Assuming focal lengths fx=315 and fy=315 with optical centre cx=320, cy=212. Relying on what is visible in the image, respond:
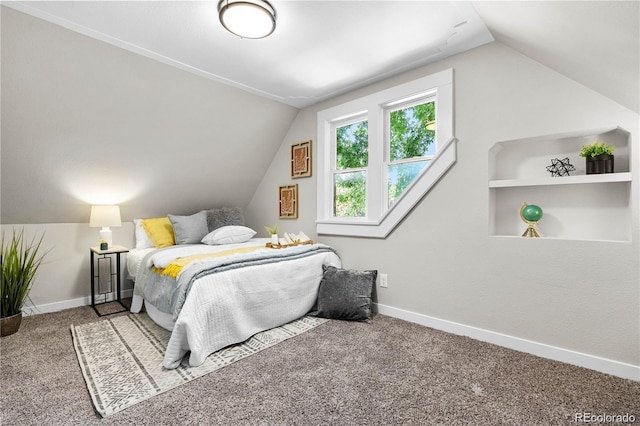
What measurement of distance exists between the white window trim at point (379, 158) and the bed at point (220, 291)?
507 mm

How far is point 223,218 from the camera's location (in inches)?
159

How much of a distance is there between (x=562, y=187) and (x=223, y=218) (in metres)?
3.48

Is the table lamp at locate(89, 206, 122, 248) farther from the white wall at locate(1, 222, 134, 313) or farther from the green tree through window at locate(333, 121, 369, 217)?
the green tree through window at locate(333, 121, 369, 217)

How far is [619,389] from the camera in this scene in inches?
72.5

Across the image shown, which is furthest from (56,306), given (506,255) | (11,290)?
(506,255)

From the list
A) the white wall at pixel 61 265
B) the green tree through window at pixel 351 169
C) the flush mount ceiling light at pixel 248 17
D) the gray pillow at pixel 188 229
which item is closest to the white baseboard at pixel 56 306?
the white wall at pixel 61 265

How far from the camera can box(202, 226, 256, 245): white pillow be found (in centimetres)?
355

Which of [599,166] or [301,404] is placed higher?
[599,166]

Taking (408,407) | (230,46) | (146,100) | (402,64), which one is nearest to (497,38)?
(402,64)

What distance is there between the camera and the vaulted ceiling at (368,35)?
156 cm

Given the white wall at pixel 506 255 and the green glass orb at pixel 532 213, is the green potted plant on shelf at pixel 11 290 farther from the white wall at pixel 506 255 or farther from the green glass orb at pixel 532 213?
the green glass orb at pixel 532 213

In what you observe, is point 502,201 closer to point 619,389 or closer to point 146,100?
point 619,389

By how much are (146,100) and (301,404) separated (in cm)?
287

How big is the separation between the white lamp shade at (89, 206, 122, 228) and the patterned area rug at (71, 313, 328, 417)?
0.94 metres
